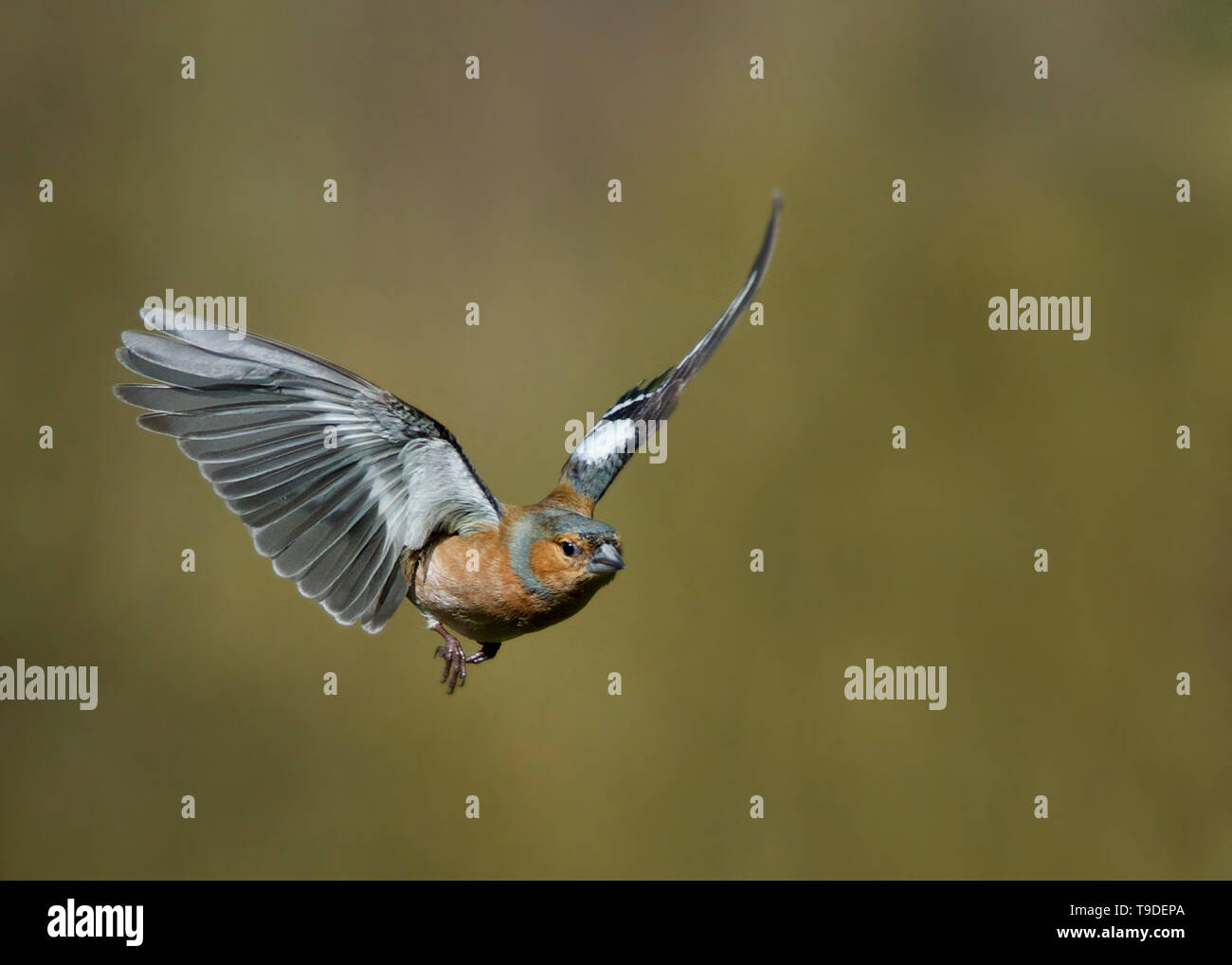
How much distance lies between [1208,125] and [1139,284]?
1.17 m

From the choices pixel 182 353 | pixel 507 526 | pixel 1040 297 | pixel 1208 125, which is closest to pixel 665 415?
pixel 507 526

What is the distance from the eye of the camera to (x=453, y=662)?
2.98 m

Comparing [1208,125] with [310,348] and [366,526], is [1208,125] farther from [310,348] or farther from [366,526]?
[366,526]

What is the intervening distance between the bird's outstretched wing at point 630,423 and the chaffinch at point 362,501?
21.0 inches

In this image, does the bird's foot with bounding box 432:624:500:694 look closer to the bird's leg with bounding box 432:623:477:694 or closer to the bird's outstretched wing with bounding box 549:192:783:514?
the bird's leg with bounding box 432:623:477:694

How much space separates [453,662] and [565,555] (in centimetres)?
38

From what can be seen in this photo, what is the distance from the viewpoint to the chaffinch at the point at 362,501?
2863 mm

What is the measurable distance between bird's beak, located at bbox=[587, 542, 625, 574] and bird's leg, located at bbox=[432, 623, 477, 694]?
0.39 m

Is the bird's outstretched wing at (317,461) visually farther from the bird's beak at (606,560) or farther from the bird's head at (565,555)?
the bird's beak at (606,560)

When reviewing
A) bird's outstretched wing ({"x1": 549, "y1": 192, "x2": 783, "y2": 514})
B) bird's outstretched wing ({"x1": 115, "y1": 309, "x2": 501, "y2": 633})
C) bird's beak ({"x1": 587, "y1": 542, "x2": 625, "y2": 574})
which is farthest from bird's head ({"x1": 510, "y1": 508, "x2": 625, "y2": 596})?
→ bird's outstretched wing ({"x1": 549, "y1": 192, "x2": 783, "y2": 514})

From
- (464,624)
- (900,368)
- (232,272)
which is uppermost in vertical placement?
(232,272)

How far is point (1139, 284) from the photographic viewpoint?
24.9ft

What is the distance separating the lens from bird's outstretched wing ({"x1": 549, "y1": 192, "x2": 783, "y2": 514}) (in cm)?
368

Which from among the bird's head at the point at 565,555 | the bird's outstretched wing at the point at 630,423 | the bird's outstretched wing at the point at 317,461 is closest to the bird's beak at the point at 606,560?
the bird's head at the point at 565,555
